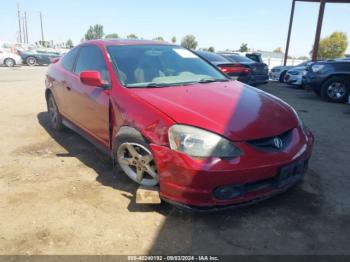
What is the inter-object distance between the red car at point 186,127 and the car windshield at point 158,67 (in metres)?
0.01

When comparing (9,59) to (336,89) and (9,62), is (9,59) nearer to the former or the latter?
(9,62)

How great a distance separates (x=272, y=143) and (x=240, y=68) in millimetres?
6741

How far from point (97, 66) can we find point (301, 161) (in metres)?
2.50

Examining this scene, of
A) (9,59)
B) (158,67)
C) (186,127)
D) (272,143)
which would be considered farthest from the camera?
(9,59)

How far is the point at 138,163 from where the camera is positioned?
3.24m

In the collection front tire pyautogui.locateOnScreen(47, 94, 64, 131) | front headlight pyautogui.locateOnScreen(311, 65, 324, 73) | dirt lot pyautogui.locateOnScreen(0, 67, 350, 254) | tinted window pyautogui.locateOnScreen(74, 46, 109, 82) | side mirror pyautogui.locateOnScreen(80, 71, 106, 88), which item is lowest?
dirt lot pyautogui.locateOnScreen(0, 67, 350, 254)

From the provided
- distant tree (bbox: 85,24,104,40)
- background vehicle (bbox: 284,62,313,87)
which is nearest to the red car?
background vehicle (bbox: 284,62,313,87)

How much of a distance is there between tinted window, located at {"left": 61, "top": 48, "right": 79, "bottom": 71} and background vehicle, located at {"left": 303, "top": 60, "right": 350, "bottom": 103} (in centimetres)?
714

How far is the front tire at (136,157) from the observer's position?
123 inches

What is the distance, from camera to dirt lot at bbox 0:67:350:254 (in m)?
2.66

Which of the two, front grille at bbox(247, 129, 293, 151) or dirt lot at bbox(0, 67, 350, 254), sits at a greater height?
front grille at bbox(247, 129, 293, 151)

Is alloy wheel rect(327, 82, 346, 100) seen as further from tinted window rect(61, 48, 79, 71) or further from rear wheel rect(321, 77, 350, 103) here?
tinted window rect(61, 48, 79, 71)

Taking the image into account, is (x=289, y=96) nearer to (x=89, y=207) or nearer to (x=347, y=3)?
(x=89, y=207)

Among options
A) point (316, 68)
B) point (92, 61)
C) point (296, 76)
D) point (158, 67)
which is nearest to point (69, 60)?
point (92, 61)
